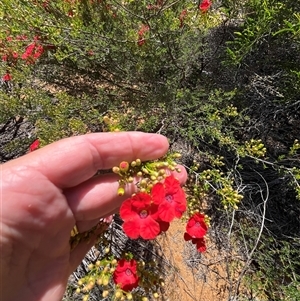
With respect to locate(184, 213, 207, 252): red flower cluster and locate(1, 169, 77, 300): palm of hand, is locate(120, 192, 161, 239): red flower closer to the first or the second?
locate(1, 169, 77, 300): palm of hand

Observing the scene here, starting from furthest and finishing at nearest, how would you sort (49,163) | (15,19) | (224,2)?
(224,2) → (15,19) → (49,163)

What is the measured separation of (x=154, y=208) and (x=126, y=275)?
0.43 metres

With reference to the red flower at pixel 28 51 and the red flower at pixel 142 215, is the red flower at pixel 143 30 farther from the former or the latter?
the red flower at pixel 142 215

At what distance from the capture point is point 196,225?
185 cm

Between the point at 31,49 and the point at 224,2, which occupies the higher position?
the point at 224,2

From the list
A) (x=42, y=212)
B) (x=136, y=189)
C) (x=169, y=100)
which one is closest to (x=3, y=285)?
(x=42, y=212)

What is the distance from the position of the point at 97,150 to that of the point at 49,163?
21 cm

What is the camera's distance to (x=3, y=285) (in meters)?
1.44

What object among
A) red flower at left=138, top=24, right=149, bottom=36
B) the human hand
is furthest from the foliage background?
the human hand

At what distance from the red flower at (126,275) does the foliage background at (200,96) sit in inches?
49.9

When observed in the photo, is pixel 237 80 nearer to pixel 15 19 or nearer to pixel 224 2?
pixel 224 2

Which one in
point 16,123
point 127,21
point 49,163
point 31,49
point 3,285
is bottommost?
point 16,123

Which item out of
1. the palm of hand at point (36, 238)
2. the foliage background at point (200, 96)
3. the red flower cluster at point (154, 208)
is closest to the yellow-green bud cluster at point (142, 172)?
the red flower cluster at point (154, 208)

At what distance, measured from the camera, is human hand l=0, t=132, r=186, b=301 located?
1.37 metres
